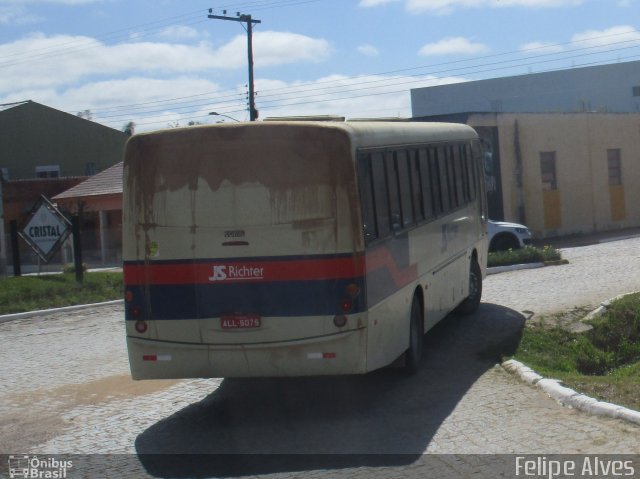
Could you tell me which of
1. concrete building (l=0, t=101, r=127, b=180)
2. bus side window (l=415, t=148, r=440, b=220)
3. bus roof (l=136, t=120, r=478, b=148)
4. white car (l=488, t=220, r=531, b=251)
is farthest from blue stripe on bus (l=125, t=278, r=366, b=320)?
concrete building (l=0, t=101, r=127, b=180)

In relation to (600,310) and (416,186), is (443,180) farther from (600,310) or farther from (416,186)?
(600,310)

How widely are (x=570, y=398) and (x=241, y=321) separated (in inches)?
124

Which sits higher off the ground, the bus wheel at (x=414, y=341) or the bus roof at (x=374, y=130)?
the bus roof at (x=374, y=130)

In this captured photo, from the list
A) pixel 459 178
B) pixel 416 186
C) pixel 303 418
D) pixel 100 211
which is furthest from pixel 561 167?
pixel 303 418

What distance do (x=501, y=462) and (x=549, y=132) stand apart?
27.3 metres

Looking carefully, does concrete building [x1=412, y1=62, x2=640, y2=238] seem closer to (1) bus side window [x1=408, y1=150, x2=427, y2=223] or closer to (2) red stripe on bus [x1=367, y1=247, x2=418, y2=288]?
(1) bus side window [x1=408, y1=150, x2=427, y2=223]

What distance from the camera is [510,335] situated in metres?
13.2

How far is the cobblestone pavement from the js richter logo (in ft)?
0.69

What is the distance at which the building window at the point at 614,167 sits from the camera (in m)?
35.9

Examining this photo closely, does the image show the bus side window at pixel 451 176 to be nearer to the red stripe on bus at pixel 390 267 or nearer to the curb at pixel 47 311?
the red stripe on bus at pixel 390 267

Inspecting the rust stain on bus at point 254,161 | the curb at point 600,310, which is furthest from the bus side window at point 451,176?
the rust stain on bus at point 254,161

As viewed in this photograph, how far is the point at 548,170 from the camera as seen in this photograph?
33438mm

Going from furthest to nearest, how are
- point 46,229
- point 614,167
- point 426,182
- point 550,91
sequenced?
1. point 550,91
2. point 614,167
3. point 46,229
4. point 426,182

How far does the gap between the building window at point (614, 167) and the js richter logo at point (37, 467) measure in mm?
30910
